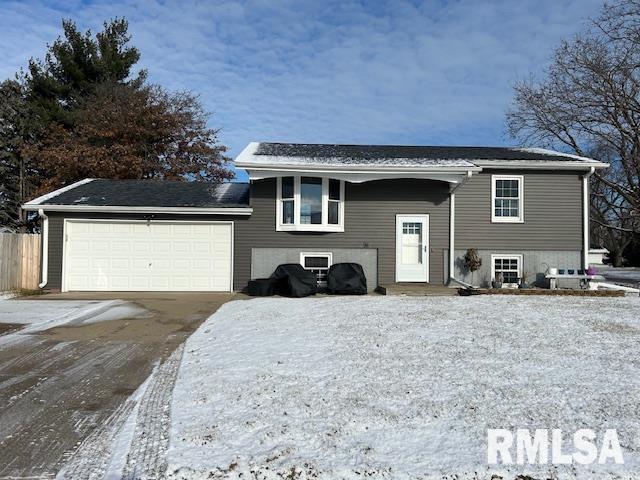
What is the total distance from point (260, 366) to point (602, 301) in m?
8.41

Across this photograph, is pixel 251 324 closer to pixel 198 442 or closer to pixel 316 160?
pixel 198 442

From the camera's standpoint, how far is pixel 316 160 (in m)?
13.2

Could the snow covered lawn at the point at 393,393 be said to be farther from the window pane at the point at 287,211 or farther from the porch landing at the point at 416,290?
the window pane at the point at 287,211

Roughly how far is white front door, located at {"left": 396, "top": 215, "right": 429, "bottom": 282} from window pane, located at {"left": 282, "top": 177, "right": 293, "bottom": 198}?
10.6ft

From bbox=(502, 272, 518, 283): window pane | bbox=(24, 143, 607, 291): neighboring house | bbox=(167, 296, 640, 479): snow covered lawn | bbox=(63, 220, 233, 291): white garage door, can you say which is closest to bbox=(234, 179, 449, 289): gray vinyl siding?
bbox=(24, 143, 607, 291): neighboring house

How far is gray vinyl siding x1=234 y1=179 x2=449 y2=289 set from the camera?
13258 mm

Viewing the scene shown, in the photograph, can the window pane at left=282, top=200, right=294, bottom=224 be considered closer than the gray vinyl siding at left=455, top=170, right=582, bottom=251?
Yes

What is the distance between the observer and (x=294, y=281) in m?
11.9

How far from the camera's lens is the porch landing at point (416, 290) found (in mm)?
12023

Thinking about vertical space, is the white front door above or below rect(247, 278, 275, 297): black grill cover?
above

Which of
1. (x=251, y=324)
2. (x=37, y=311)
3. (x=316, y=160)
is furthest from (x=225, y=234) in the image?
(x=251, y=324)

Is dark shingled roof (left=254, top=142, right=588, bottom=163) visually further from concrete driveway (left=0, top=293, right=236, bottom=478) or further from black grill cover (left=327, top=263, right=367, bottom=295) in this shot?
concrete driveway (left=0, top=293, right=236, bottom=478)

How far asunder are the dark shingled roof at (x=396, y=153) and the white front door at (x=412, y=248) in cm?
190

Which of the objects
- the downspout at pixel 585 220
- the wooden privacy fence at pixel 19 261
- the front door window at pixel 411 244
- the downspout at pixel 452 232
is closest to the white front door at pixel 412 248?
the front door window at pixel 411 244
